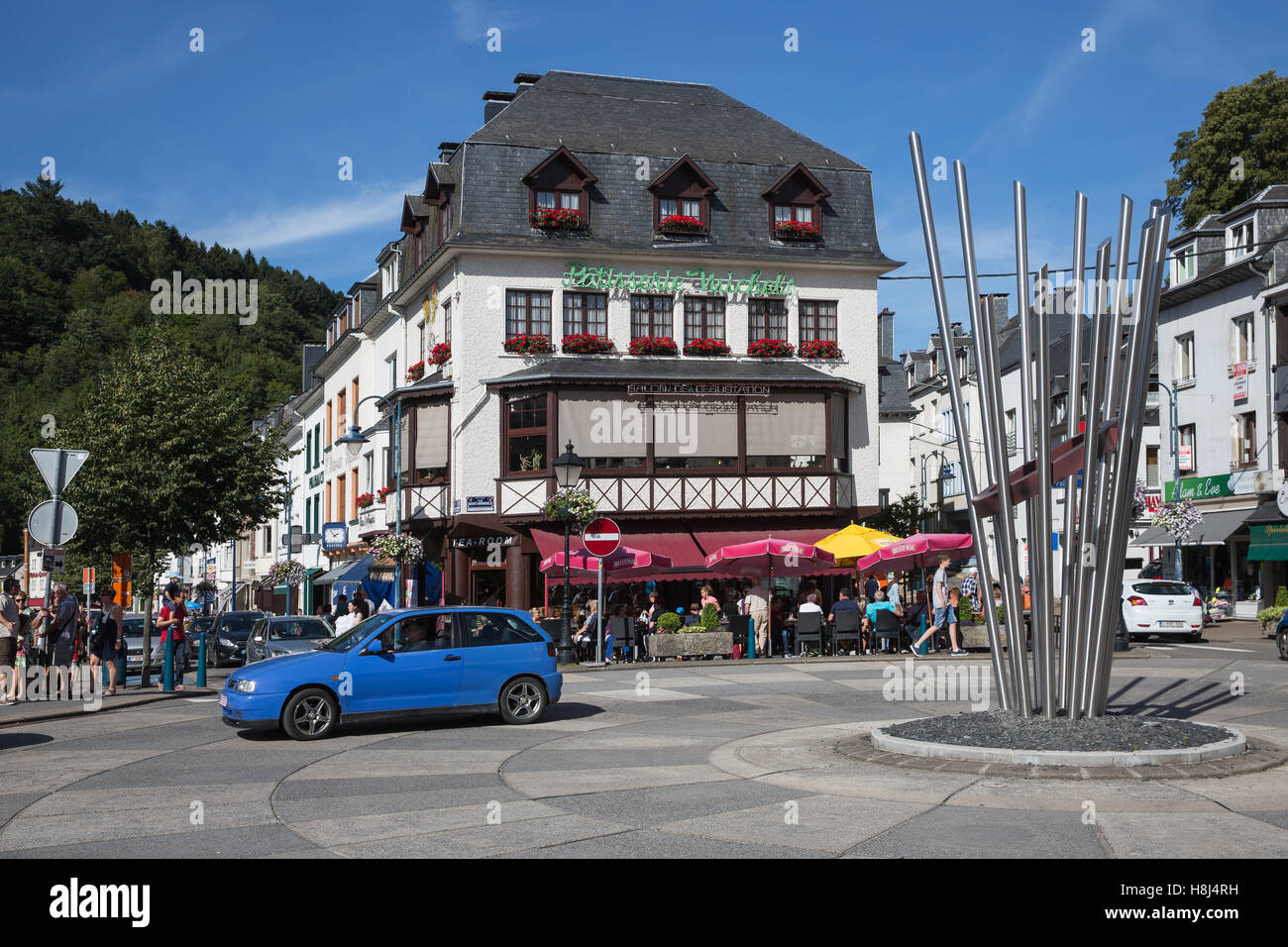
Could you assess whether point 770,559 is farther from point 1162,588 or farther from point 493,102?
point 493,102

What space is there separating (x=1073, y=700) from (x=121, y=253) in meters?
115

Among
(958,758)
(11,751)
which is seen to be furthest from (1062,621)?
(11,751)

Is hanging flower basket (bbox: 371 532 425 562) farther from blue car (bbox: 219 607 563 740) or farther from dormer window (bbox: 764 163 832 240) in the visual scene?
blue car (bbox: 219 607 563 740)

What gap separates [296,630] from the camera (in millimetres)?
25531

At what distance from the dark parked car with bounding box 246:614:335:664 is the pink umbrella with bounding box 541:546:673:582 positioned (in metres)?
5.44

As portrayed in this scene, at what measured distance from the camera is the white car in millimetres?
32750

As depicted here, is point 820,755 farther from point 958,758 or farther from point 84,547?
point 84,547

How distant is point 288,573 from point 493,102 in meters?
23.6

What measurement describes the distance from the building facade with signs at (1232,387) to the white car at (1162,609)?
7798 millimetres

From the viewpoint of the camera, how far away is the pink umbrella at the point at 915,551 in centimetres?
2661

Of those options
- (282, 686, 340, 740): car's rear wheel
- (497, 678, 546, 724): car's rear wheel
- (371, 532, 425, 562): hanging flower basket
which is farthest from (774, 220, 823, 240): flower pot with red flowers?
(282, 686, 340, 740): car's rear wheel

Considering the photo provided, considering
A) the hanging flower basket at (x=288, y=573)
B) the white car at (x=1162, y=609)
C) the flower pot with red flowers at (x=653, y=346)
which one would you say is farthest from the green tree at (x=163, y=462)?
the white car at (x=1162, y=609)

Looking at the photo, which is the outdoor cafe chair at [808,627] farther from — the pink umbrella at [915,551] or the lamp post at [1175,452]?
the lamp post at [1175,452]

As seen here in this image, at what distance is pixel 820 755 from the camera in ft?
40.0
